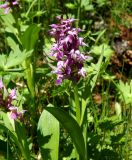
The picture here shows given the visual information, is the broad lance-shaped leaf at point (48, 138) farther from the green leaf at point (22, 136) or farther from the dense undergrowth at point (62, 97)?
the green leaf at point (22, 136)

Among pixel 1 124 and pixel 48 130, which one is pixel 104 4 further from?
pixel 1 124

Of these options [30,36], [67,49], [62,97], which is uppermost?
[67,49]

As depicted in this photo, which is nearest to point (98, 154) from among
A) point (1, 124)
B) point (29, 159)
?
point (29, 159)

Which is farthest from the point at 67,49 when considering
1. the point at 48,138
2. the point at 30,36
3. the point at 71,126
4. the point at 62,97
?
the point at 62,97

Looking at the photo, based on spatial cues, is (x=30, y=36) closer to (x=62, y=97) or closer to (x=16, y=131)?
(x=62, y=97)

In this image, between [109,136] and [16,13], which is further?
[16,13]

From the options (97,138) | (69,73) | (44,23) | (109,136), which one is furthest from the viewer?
(44,23)

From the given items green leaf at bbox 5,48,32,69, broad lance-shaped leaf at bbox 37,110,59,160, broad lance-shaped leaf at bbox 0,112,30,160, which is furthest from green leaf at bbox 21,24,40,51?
broad lance-shaped leaf at bbox 0,112,30,160
